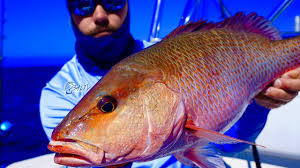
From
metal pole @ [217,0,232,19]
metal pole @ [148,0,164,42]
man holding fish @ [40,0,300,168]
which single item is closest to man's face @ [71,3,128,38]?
man holding fish @ [40,0,300,168]

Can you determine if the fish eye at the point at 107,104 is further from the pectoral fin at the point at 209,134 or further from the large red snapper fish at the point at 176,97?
the pectoral fin at the point at 209,134

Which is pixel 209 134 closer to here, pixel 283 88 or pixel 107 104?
pixel 107 104

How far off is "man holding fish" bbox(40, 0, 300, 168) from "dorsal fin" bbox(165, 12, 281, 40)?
0.04ft

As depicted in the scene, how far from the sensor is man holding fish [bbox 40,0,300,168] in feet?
2.40

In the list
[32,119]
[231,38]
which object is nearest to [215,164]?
[231,38]

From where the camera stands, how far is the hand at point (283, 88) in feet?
3.74

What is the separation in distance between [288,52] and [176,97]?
0.72 meters

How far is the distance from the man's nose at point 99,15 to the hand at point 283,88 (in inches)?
45.1

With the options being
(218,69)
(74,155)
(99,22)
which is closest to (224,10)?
(99,22)

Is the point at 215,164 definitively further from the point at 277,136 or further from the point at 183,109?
the point at 277,136

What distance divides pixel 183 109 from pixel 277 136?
6.53 ft

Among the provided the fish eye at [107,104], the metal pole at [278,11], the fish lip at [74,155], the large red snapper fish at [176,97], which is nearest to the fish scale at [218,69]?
the large red snapper fish at [176,97]

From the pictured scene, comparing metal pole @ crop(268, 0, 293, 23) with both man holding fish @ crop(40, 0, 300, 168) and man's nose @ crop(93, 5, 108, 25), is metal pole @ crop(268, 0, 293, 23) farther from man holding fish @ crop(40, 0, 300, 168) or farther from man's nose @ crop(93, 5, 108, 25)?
man's nose @ crop(93, 5, 108, 25)

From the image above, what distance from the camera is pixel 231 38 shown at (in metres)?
1.10
